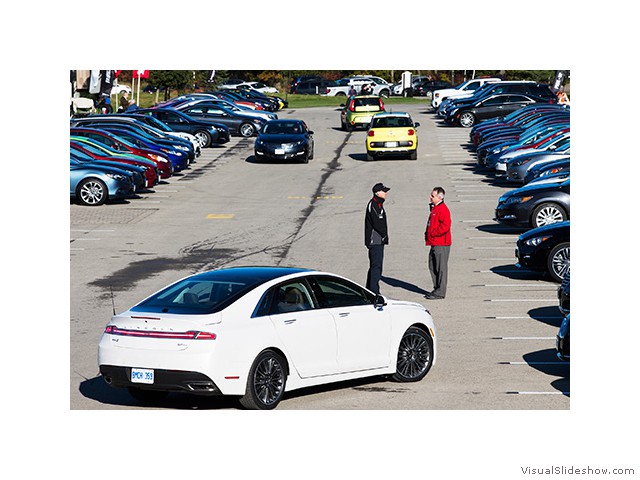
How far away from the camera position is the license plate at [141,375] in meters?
10.6

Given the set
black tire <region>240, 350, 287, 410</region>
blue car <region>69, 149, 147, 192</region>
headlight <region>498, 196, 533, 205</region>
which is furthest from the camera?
blue car <region>69, 149, 147, 192</region>

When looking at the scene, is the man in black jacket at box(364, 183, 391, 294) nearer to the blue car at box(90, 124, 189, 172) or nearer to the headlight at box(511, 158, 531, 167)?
the headlight at box(511, 158, 531, 167)

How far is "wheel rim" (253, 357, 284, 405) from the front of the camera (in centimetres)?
1080

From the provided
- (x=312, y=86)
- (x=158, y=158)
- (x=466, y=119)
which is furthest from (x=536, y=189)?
(x=312, y=86)

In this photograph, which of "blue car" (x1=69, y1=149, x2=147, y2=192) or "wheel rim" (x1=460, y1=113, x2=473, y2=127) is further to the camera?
"wheel rim" (x1=460, y1=113, x2=473, y2=127)

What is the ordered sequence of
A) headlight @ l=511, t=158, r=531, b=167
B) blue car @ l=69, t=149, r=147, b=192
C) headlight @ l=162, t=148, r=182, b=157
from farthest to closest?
1. headlight @ l=162, t=148, r=182, b=157
2. headlight @ l=511, t=158, r=531, b=167
3. blue car @ l=69, t=149, r=147, b=192

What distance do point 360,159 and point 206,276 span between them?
29.8m

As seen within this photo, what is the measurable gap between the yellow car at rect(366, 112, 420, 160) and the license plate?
97.1 feet

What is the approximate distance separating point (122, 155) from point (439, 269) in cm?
1730

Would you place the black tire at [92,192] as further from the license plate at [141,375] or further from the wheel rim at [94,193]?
the license plate at [141,375]

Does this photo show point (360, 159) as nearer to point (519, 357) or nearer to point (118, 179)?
point (118, 179)

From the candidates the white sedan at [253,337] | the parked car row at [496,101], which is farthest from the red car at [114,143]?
the white sedan at [253,337]

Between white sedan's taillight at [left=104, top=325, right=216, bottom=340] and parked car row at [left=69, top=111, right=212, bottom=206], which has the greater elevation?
parked car row at [left=69, top=111, right=212, bottom=206]

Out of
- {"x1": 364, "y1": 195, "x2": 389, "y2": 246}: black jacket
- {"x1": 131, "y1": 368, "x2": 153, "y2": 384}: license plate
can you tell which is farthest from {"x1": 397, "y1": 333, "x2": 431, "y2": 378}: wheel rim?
{"x1": 364, "y1": 195, "x2": 389, "y2": 246}: black jacket
